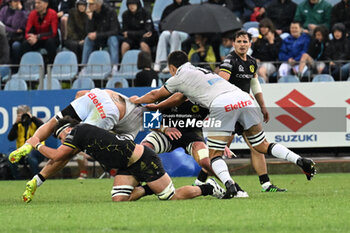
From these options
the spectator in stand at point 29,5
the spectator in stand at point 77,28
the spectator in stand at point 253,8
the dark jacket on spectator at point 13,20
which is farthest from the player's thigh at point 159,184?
the spectator in stand at point 29,5

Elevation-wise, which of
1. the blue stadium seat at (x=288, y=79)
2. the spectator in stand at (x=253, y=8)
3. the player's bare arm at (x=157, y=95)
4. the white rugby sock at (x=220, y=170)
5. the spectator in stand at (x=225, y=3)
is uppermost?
the player's bare arm at (x=157, y=95)

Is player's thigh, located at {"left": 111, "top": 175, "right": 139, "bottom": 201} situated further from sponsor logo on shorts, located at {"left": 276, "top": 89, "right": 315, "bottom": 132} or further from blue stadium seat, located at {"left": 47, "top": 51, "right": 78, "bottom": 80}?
blue stadium seat, located at {"left": 47, "top": 51, "right": 78, "bottom": 80}

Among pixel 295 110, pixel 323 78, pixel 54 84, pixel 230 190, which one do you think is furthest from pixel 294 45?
pixel 230 190

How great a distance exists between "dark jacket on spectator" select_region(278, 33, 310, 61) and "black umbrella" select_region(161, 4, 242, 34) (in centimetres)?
112

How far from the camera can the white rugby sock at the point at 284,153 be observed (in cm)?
1241

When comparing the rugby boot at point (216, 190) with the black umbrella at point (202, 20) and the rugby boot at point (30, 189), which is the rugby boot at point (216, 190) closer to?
the rugby boot at point (30, 189)

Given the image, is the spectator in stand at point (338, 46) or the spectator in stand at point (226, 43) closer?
the spectator in stand at point (338, 46)

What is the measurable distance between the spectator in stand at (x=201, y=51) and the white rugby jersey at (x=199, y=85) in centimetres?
775

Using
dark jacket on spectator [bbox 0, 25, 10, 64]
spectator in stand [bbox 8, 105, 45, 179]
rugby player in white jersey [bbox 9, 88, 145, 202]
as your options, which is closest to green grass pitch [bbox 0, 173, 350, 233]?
rugby player in white jersey [bbox 9, 88, 145, 202]

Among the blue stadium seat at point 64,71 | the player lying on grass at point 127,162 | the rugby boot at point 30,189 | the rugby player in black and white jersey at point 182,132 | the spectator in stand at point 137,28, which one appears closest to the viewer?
the player lying on grass at point 127,162

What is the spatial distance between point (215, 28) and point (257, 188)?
6701 millimetres

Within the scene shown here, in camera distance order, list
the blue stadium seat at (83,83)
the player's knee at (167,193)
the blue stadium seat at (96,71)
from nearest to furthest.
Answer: the player's knee at (167,193) < the blue stadium seat at (83,83) < the blue stadium seat at (96,71)

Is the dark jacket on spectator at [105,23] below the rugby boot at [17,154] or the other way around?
below

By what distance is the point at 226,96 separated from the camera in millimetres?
12070
